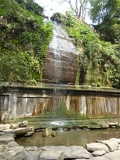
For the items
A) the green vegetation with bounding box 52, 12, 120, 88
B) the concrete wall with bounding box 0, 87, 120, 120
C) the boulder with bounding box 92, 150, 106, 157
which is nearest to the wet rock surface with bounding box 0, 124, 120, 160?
the boulder with bounding box 92, 150, 106, 157

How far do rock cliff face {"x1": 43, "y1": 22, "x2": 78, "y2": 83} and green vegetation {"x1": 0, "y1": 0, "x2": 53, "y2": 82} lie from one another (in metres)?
0.31

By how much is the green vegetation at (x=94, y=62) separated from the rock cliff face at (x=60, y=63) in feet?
1.31

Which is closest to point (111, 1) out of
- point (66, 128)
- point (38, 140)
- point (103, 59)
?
point (103, 59)

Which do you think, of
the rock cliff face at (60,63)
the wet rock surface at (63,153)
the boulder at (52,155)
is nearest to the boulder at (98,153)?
the wet rock surface at (63,153)

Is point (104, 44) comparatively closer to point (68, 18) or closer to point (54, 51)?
point (68, 18)

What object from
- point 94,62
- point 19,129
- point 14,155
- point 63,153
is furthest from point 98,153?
point 94,62

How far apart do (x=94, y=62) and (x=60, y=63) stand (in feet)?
6.74

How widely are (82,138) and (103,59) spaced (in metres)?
5.59

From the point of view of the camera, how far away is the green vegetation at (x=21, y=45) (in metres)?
7.11

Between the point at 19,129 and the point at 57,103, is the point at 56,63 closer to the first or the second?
the point at 57,103

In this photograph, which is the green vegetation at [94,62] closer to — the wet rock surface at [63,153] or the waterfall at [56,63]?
the waterfall at [56,63]

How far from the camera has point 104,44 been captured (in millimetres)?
11641

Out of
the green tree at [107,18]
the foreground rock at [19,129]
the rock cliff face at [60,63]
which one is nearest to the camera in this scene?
the foreground rock at [19,129]

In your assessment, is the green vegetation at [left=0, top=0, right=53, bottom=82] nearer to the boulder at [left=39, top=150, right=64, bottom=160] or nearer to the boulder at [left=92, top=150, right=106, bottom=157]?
the boulder at [left=39, top=150, right=64, bottom=160]
